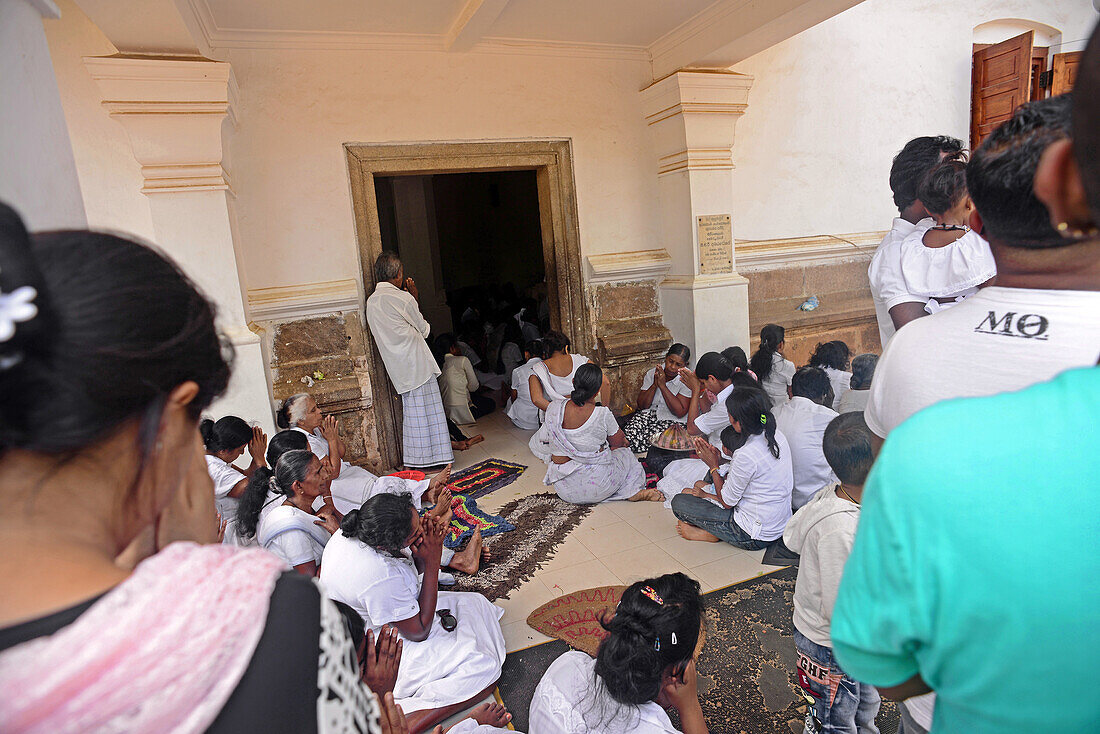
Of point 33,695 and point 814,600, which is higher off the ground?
point 33,695

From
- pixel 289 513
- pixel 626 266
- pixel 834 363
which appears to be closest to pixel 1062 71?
pixel 834 363

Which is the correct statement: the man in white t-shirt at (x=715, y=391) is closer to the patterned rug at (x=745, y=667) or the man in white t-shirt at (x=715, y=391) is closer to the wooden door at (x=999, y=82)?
the patterned rug at (x=745, y=667)

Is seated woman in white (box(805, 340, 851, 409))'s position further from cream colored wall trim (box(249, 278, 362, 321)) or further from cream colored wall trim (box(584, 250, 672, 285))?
cream colored wall trim (box(249, 278, 362, 321))

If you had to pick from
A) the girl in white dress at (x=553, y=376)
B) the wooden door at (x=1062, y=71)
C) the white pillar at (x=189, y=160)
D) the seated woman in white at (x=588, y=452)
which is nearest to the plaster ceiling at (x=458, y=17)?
the white pillar at (x=189, y=160)

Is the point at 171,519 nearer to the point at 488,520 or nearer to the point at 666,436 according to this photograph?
the point at 488,520

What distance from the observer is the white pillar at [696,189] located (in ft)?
16.7

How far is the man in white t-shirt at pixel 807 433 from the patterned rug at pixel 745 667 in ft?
2.15

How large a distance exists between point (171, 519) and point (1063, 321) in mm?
1370

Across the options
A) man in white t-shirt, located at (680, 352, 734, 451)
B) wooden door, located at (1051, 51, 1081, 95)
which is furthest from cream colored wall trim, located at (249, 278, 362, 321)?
wooden door, located at (1051, 51, 1081, 95)

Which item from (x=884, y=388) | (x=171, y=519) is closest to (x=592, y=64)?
(x=884, y=388)

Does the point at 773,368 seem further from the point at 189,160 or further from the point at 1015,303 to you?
the point at 189,160

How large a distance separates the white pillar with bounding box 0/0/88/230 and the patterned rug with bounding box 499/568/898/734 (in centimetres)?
212

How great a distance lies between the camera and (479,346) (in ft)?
25.7

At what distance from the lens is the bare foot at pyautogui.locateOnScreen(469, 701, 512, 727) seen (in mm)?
2115
